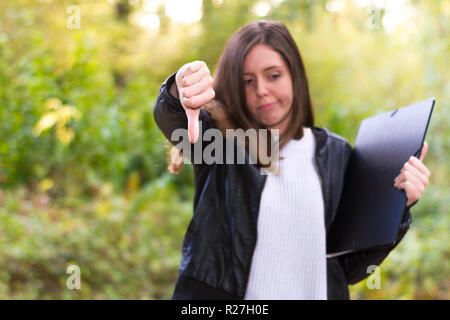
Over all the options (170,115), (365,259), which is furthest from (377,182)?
(170,115)

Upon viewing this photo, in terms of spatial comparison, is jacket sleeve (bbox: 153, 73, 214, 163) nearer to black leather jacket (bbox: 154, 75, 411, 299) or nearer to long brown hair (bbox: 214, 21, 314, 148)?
black leather jacket (bbox: 154, 75, 411, 299)

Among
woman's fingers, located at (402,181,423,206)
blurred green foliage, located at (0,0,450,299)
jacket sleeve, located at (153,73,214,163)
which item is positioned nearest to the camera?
jacket sleeve, located at (153,73,214,163)

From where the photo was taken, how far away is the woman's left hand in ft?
3.93

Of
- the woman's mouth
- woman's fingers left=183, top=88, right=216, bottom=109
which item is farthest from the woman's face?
woman's fingers left=183, top=88, right=216, bottom=109

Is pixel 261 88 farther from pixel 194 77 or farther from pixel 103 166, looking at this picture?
pixel 103 166

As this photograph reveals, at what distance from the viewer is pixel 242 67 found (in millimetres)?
1293

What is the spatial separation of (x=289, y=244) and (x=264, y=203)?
0.14m

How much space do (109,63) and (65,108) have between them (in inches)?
82.8

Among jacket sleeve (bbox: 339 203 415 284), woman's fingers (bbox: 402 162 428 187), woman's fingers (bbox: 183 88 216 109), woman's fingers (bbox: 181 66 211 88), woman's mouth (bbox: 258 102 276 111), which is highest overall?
woman's mouth (bbox: 258 102 276 111)

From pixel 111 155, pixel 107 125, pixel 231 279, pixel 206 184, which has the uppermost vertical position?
pixel 107 125

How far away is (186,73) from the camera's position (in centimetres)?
98

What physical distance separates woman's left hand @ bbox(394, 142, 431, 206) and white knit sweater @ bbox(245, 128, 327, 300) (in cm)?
24
